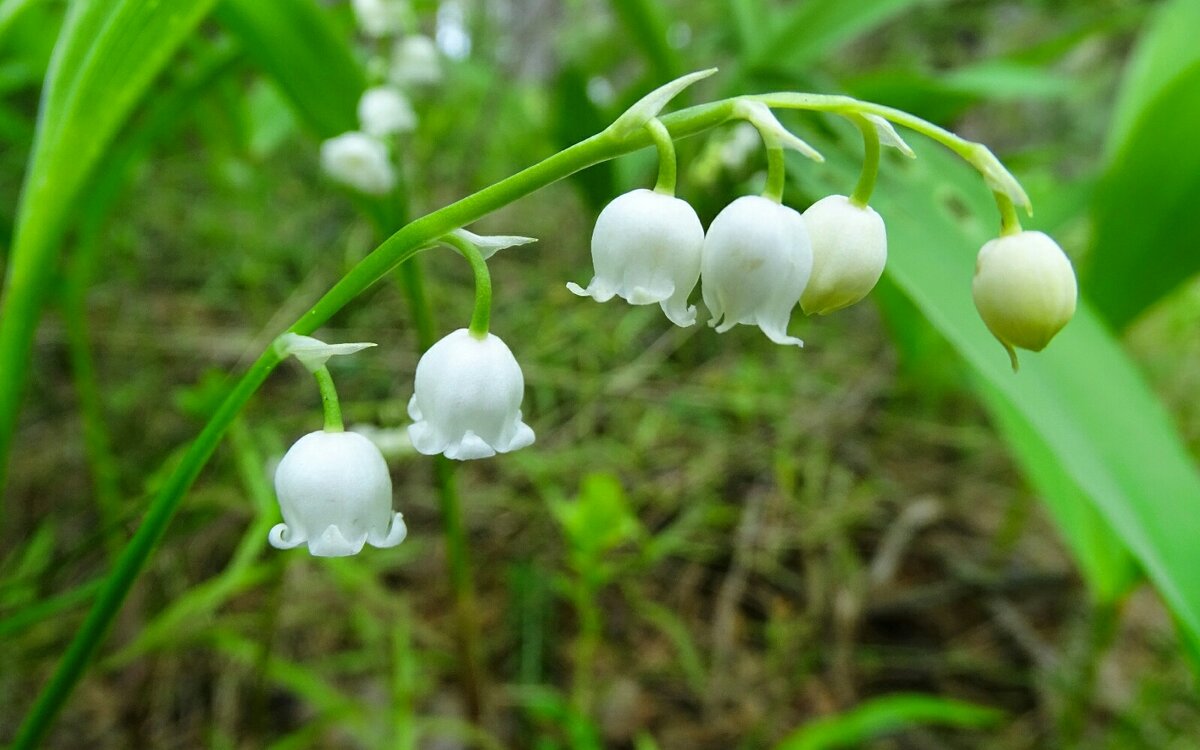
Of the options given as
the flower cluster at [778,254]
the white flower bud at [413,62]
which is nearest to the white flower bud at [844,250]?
the flower cluster at [778,254]

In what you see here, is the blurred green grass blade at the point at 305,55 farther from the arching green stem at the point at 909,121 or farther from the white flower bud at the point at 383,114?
the arching green stem at the point at 909,121

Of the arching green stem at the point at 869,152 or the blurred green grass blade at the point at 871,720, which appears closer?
the arching green stem at the point at 869,152

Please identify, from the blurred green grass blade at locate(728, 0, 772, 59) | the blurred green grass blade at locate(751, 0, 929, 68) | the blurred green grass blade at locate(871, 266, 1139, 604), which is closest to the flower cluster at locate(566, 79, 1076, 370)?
the blurred green grass blade at locate(871, 266, 1139, 604)

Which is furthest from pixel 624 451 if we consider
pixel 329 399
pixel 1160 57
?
pixel 329 399

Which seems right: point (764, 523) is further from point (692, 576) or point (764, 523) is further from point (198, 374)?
point (198, 374)

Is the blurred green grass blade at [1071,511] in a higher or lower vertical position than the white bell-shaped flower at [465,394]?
lower

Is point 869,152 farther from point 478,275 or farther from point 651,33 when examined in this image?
point 651,33

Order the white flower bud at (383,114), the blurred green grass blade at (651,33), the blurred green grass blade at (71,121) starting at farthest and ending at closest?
the blurred green grass blade at (651,33) < the white flower bud at (383,114) < the blurred green grass blade at (71,121)

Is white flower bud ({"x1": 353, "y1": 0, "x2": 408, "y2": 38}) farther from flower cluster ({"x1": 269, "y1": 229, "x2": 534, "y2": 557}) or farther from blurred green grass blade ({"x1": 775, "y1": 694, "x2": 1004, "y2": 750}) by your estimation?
blurred green grass blade ({"x1": 775, "y1": 694, "x2": 1004, "y2": 750})
